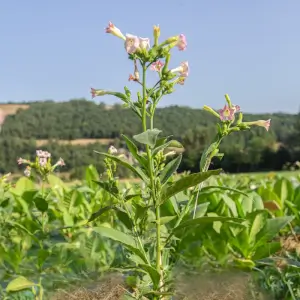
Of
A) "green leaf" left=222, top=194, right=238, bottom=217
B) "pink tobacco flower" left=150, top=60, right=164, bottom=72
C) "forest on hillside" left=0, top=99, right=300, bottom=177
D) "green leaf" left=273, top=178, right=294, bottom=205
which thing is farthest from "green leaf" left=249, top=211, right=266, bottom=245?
"forest on hillside" left=0, top=99, right=300, bottom=177

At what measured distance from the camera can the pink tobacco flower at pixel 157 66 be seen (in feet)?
3.24

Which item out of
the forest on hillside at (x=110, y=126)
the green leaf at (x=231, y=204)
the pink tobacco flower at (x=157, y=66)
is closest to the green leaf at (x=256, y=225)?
the green leaf at (x=231, y=204)

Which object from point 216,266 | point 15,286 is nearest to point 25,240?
point 15,286

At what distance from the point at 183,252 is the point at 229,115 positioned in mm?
743

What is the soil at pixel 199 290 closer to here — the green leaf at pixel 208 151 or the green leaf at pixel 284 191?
the green leaf at pixel 208 151

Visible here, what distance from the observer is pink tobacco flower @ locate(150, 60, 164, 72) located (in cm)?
99

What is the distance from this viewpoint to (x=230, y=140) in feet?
53.4

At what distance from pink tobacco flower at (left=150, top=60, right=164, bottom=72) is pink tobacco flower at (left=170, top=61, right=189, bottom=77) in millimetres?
25

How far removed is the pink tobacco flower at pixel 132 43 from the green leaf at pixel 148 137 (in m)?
0.19

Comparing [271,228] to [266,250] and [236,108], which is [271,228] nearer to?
[266,250]

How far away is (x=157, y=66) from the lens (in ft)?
3.25

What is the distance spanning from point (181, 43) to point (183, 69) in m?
0.05

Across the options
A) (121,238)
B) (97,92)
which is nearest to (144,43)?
(97,92)

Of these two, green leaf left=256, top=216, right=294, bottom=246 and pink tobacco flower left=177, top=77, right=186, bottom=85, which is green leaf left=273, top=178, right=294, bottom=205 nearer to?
green leaf left=256, top=216, right=294, bottom=246
